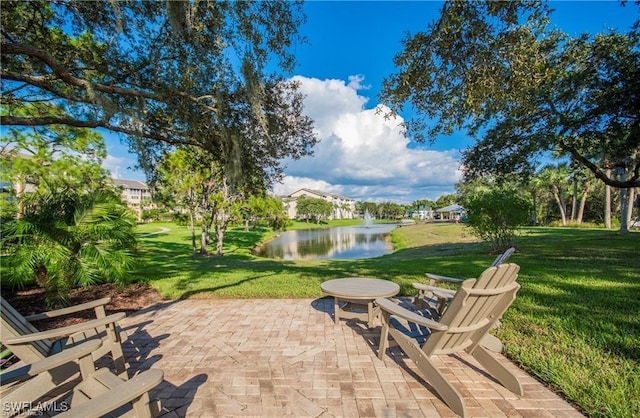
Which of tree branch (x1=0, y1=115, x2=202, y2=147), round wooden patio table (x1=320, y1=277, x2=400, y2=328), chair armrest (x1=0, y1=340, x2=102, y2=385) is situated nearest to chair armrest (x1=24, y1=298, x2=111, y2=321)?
chair armrest (x1=0, y1=340, x2=102, y2=385)

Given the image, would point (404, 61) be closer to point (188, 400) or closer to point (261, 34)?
point (261, 34)

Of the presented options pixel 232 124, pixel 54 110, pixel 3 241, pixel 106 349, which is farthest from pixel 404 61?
pixel 54 110

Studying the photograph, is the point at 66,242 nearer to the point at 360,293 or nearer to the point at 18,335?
the point at 18,335

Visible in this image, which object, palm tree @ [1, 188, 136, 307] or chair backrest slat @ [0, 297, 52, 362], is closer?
chair backrest slat @ [0, 297, 52, 362]

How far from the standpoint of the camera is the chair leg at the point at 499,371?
229 cm

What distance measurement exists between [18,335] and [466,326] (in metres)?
3.69

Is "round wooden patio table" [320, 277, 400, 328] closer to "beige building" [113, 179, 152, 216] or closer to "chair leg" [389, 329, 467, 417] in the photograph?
"chair leg" [389, 329, 467, 417]

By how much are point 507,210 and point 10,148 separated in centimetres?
1933

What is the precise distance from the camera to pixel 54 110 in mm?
6715

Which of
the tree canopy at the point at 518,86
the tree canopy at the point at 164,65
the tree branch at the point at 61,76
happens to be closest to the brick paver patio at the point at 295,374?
the tree canopy at the point at 164,65

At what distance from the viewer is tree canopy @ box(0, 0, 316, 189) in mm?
4484

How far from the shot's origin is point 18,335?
2.21 metres

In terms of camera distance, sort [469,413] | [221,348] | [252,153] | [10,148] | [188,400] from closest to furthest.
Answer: [469,413] < [188,400] < [221,348] < [252,153] < [10,148]

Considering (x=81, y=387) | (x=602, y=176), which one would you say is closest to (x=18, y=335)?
(x=81, y=387)
